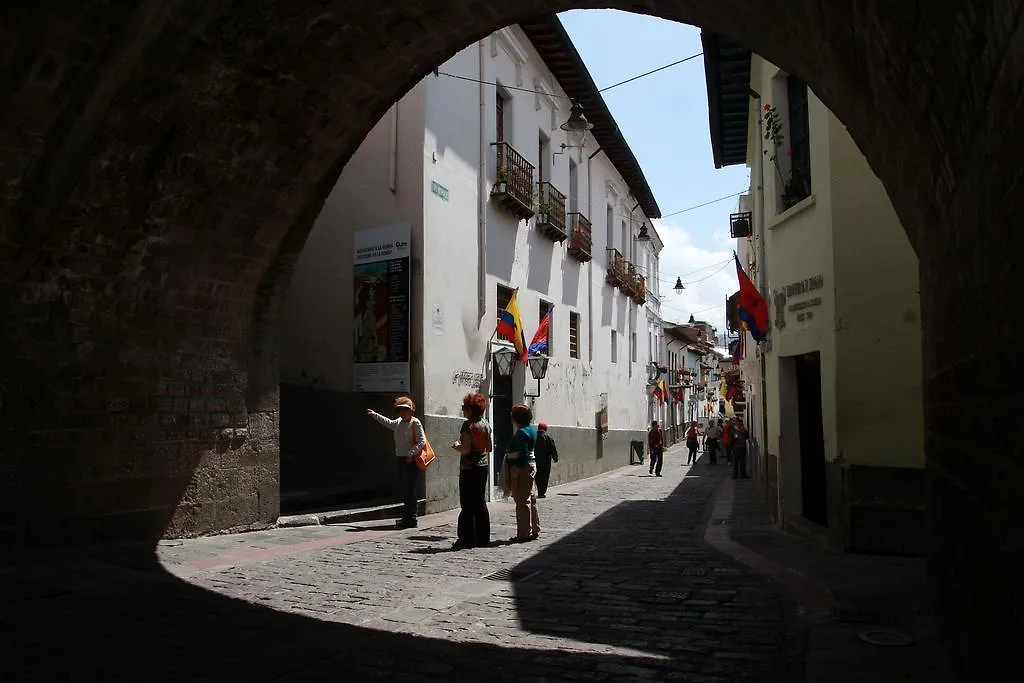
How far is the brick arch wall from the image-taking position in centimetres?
320

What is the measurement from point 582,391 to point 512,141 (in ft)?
22.6

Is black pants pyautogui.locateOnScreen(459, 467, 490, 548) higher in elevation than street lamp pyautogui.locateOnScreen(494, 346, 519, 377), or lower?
lower

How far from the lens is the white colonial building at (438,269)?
40.2ft

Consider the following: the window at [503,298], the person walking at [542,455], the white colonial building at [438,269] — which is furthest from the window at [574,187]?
the person walking at [542,455]

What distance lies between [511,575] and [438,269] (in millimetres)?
6600

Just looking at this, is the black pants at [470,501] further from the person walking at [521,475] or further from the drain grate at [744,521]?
the drain grate at [744,521]

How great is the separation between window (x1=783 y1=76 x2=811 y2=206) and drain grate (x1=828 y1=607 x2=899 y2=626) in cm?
616

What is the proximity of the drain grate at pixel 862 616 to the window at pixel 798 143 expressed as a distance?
6.16m

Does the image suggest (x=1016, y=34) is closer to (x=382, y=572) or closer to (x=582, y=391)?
(x=382, y=572)

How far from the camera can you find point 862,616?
5.12m

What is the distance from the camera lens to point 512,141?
16062 mm

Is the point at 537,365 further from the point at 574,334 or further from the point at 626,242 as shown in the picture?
the point at 626,242

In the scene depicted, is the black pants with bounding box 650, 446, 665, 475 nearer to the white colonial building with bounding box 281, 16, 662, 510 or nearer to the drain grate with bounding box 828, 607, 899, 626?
the white colonial building with bounding box 281, 16, 662, 510

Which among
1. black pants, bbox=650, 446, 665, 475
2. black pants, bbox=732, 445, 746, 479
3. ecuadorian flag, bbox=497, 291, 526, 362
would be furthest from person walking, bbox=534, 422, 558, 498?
black pants, bbox=732, 445, 746, 479
